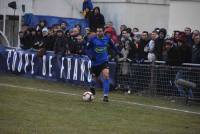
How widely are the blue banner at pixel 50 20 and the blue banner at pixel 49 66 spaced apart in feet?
7.52

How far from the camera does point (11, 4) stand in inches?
1235

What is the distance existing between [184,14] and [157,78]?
4.35 metres

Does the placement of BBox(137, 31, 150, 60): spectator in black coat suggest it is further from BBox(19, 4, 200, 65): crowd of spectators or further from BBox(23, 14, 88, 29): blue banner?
BBox(23, 14, 88, 29): blue banner

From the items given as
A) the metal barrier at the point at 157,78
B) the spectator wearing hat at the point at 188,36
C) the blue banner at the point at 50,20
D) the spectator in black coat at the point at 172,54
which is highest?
the blue banner at the point at 50,20

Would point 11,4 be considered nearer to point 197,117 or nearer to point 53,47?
point 53,47

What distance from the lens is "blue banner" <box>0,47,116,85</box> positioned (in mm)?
24219

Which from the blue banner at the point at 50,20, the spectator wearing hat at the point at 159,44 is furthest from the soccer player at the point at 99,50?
the blue banner at the point at 50,20

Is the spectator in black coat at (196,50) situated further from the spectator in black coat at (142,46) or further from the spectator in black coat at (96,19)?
the spectator in black coat at (96,19)

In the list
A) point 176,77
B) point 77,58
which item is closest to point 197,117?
point 176,77

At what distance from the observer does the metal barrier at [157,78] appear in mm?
20609

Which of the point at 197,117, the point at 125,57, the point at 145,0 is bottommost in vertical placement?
the point at 197,117

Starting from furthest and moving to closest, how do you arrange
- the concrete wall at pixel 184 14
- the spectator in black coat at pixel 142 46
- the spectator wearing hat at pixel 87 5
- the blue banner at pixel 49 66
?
the spectator wearing hat at pixel 87 5
the concrete wall at pixel 184 14
the blue banner at pixel 49 66
the spectator in black coat at pixel 142 46

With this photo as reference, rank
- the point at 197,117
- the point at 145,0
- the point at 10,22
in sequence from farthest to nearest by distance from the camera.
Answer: the point at 10,22 < the point at 145,0 < the point at 197,117

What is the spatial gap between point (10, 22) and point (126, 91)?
11938 millimetres
